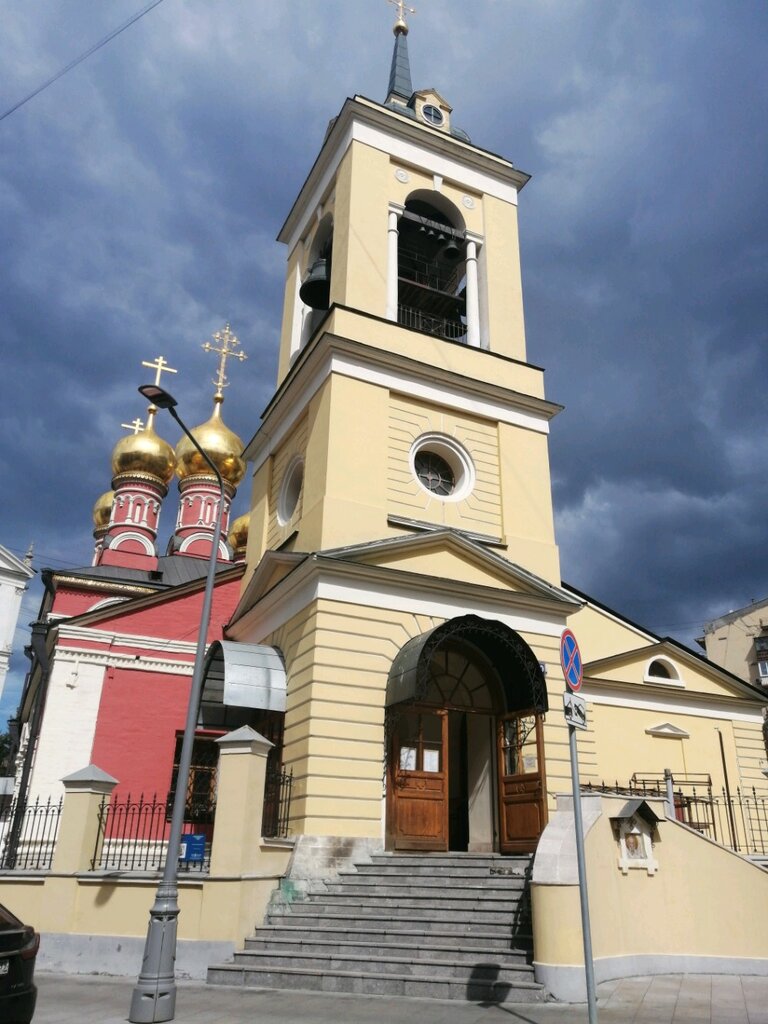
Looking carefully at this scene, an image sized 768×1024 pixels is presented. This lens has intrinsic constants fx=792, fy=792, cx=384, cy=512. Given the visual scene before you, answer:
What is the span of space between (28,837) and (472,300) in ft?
47.0

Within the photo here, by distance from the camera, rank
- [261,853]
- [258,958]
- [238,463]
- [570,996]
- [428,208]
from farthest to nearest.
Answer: [238,463] → [428,208] → [261,853] → [258,958] → [570,996]

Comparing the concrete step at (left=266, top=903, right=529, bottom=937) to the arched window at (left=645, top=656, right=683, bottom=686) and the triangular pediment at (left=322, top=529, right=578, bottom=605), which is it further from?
the arched window at (left=645, top=656, right=683, bottom=686)

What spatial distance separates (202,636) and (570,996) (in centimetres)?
554

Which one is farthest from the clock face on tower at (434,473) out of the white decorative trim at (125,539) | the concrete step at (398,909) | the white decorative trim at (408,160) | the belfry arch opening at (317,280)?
the white decorative trim at (125,539)

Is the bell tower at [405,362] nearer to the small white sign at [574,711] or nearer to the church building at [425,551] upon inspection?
the church building at [425,551]

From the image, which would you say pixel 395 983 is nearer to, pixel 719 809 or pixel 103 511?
pixel 719 809

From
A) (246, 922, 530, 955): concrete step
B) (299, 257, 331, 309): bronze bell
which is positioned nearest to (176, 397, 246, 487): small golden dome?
(299, 257, 331, 309): bronze bell

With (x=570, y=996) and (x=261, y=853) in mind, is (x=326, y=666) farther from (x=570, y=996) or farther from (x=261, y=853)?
(x=570, y=996)

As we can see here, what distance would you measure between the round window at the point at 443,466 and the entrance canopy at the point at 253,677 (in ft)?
15.1

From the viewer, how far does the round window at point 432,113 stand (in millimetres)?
20484

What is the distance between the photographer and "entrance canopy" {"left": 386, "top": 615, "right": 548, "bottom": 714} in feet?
39.5

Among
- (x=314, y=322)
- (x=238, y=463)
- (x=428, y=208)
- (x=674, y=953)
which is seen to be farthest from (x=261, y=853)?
(x=238, y=463)

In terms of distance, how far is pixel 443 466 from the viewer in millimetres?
16422

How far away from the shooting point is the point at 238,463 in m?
36.1
